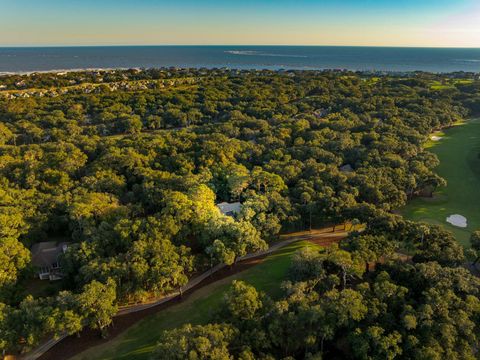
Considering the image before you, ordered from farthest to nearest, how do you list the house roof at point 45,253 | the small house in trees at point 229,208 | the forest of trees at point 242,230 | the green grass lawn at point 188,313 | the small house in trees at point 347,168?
the small house in trees at point 347,168
the small house in trees at point 229,208
the house roof at point 45,253
the green grass lawn at point 188,313
the forest of trees at point 242,230

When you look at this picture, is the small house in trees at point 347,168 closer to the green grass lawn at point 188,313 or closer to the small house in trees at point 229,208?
the small house in trees at point 229,208

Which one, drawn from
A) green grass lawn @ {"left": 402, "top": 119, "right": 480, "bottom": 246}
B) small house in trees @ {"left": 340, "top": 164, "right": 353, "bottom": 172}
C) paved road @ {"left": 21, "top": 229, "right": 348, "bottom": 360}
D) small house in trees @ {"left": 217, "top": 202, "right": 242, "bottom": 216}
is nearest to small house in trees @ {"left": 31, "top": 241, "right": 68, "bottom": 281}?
paved road @ {"left": 21, "top": 229, "right": 348, "bottom": 360}

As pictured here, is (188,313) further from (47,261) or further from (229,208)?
(47,261)

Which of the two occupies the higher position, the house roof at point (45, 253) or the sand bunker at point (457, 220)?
the sand bunker at point (457, 220)

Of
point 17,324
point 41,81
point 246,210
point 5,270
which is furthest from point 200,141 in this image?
point 41,81

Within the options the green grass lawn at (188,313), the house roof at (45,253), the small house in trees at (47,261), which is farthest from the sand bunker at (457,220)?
the house roof at (45,253)

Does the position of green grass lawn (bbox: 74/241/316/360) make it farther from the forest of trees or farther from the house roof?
the house roof
